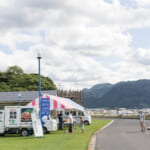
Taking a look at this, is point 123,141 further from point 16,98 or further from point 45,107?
point 16,98

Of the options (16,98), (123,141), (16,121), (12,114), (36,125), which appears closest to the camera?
(123,141)

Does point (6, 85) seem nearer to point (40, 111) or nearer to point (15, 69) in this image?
point (15, 69)

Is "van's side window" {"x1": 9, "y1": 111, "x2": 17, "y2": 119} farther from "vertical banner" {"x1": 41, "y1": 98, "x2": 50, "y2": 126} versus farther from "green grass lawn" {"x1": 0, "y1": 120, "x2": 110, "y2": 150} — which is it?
"green grass lawn" {"x1": 0, "y1": 120, "x2": 110, "y2": 150}

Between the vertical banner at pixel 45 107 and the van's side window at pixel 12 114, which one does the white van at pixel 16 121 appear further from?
the vertical banner at pixel 45 107

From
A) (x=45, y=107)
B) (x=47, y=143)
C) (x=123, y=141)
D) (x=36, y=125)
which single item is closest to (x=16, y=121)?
(x=36, y=125)

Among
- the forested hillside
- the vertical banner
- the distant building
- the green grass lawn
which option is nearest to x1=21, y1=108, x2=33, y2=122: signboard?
the vertical banner

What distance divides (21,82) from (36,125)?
55360 millimetres

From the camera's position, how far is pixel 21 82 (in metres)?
75.4

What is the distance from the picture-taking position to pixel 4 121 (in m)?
22.4

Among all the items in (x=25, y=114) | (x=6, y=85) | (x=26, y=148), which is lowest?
(x=26, y=148)

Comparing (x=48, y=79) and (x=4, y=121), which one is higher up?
(x=48, y=79)

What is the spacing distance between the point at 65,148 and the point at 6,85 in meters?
62.7

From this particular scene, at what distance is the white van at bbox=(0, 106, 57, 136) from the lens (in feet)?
73.6

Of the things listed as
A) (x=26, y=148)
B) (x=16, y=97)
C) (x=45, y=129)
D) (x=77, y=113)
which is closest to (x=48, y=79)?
(x=16, y=97)
